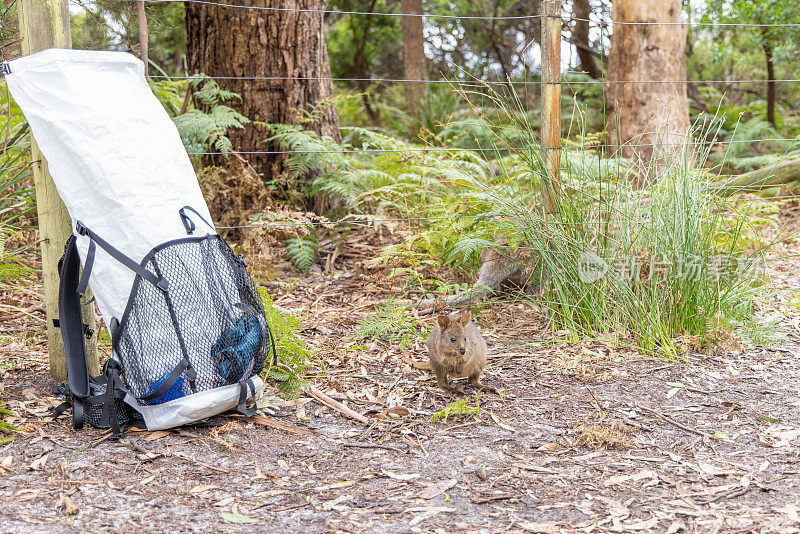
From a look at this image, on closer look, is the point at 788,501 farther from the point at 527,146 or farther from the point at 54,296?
the point at 54,296

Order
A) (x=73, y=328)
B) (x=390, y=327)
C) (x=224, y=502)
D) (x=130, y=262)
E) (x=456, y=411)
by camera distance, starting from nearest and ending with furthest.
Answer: (x=224, y=502) → (x=130, y=262) → (x=73, y=328) → (x=456, y=411) → (x=390, y=327)

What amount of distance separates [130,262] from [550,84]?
2.78m

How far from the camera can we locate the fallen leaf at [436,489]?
2.58m

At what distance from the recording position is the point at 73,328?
3154 mm

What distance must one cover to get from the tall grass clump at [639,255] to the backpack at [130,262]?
195cm

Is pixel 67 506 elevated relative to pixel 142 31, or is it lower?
lower

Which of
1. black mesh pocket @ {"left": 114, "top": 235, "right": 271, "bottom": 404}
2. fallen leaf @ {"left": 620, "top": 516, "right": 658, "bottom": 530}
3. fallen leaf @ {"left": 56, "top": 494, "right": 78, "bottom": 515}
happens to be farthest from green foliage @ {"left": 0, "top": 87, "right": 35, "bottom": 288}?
fallen leaf @ {"left": 620, "top": 516, "right": 658, "bottom": 530}

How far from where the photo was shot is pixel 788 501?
251 cm

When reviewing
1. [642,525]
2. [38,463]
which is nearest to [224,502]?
[38,463]

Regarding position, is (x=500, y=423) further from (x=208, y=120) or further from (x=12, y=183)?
(x=208, y=120)

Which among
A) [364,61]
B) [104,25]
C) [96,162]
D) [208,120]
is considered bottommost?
[96,162]

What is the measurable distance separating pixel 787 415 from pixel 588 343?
110 centimetres

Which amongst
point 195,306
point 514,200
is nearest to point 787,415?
point 514,200

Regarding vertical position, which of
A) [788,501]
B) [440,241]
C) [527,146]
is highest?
[527,146]
